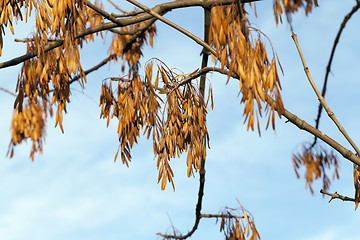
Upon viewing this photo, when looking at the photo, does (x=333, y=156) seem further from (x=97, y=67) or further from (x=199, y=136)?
(x=199, y=136)

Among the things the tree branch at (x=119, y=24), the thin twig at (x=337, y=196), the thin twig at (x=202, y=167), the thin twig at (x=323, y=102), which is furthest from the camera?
the thin twig at (x=202, y=167)

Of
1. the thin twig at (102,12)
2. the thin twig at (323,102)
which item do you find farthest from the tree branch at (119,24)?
the thin twig at (323,102)

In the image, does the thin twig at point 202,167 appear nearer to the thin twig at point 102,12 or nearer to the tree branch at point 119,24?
the tree branch at point 119,24

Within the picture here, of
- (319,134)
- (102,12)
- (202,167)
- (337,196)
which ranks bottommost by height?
(337,196)

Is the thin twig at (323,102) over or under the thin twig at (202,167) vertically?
under

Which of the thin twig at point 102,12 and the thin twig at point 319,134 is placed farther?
the thin twig at point 102,12

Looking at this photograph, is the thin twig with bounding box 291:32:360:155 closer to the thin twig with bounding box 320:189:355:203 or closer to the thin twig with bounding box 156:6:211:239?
the thin twig with bounding box 320:189:355:203

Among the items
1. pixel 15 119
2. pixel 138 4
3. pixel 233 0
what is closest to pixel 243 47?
pixel 233 0

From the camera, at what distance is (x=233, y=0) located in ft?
5.30

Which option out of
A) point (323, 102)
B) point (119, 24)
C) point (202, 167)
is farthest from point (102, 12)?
point (202, 167)

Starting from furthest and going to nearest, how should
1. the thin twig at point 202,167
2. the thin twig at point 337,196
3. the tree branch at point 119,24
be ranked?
the thin twig at point 202,167 < the tree branch at point 119,24 < the thin twig at point 337,196

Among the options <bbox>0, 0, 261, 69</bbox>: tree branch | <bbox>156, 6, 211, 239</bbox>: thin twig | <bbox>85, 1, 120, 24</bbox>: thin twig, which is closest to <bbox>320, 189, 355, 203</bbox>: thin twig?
<bbox>156, 6, 211, 239</bbox>: thin twig

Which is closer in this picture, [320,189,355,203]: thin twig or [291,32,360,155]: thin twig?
[291,32,360,155]: thin twig

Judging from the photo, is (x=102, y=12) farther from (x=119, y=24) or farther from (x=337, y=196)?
(x=337, y=196)
